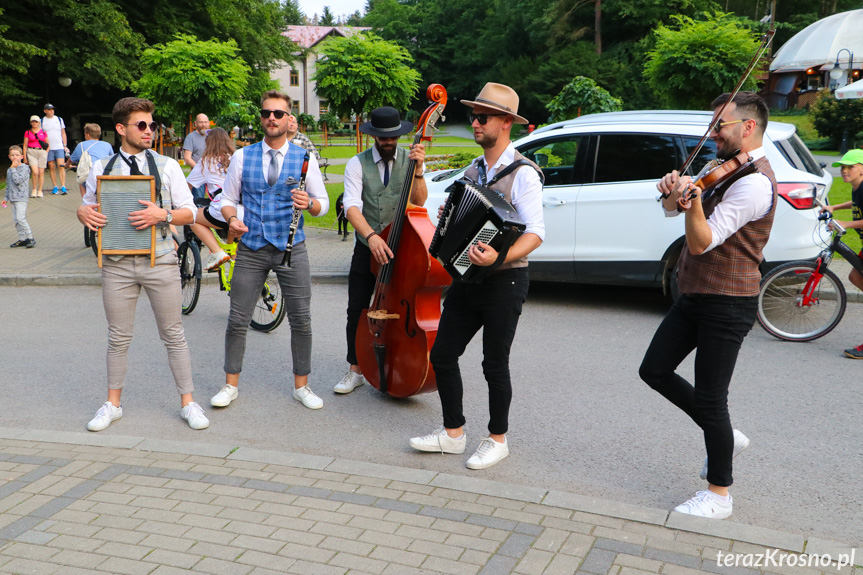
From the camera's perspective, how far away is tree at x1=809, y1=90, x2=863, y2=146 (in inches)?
1133

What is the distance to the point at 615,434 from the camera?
4988mm

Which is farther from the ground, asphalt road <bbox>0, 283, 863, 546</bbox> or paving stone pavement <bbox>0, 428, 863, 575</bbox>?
paving stone pavement <bbox>0, 428, 863, 575</bbox>

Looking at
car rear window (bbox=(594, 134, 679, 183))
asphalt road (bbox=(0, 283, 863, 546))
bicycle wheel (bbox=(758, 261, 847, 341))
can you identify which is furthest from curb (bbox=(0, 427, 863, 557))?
car rear window (bbox=(594, 134, 679, 183))

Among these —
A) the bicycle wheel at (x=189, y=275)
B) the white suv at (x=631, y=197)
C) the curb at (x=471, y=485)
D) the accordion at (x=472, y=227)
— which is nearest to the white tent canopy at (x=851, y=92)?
the white suv at (x=631, y=197)

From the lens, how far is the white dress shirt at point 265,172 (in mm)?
5168

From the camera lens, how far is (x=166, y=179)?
16.3 feet

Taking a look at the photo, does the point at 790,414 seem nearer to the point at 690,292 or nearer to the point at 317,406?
the point at 690,292

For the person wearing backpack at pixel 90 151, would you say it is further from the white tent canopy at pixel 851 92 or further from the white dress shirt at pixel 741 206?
the white tent canopy at pixel 851 92

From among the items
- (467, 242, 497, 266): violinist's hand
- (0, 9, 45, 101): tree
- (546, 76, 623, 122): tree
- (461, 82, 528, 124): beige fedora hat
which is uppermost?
(0, 9, 45, 101): tree

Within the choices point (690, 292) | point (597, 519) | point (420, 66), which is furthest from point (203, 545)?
point (420, 66)

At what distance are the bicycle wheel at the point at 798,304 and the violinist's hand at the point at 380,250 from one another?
3.69 meters

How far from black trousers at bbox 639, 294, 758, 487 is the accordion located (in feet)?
2.85

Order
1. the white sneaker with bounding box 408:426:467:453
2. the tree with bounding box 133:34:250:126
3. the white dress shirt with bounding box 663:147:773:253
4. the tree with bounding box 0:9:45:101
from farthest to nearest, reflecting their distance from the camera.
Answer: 1. the tree with bounding box 0:9:45:101
2. the tree with bounding box 133:34:250:126
3. the white sneaker with bounding box 408:426:467:453
4. the white dress shirt with bounding box 663:147:773:253

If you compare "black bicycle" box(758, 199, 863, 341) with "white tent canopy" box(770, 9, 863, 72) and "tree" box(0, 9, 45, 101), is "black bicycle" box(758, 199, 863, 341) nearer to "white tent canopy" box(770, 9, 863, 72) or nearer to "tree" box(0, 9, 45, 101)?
"tree" box(0, 9, 45, 101)
